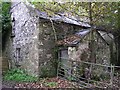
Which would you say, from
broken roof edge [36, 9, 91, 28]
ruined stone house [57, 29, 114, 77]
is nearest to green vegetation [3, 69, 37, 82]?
ruined stone house [57, 29, 114, 77]

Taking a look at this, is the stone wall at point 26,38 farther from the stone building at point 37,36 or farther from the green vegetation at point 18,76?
the green vegetation at point 18,76

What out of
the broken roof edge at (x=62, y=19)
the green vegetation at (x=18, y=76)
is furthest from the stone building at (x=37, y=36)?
the green vegetation at (x=18, y=76)

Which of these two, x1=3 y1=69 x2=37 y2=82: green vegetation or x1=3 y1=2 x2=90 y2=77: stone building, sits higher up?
x1=3 y1=2 x2=90 y2=77: stone building

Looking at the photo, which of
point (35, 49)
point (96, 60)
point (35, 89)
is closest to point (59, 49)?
point (35, 49)

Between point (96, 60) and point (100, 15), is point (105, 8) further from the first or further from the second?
point (96, 60)

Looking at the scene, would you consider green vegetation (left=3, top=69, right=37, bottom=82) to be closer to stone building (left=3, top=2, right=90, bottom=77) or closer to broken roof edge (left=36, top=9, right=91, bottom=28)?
stone building (left=3, top=2, right=90, bottom=77)

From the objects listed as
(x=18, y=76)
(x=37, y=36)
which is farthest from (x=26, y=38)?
(x=18, y=76)

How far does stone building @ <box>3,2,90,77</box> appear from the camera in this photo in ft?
6.41

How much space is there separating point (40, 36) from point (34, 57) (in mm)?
267

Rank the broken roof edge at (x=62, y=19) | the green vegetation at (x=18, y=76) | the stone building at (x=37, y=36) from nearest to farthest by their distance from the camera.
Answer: the green vegetation at (x=18, y=76) → the broken roof edge at (x=62, y=19) → the stone building at (x=37, y=36)

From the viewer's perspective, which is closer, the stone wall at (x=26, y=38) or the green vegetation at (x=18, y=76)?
the green vegetation at (x=18, y=76)

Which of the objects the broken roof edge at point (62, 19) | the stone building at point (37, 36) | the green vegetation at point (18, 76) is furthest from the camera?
the stone building at point (37, 36)

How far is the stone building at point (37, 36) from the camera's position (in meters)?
1.95

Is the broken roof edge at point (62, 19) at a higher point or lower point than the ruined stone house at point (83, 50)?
higher
